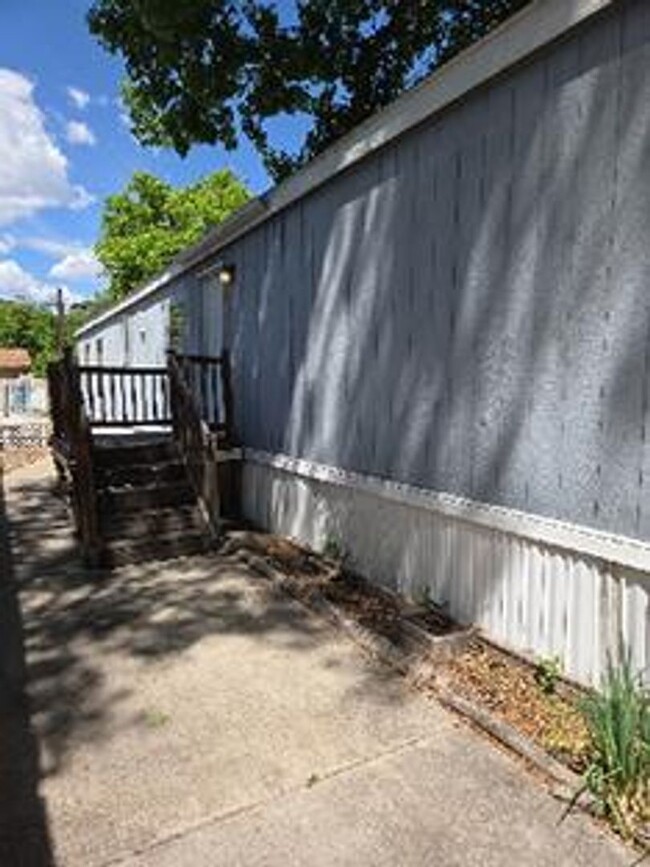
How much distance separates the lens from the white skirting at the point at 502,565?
14.5ft

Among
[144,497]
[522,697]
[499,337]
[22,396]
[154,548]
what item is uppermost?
[499,337]

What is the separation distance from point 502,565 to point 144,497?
4.53 metres

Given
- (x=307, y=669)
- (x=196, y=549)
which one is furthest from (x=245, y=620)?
(x=196, y=549)

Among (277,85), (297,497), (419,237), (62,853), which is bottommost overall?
(62,853)

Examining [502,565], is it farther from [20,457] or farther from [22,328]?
[22,328]

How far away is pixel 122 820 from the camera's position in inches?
144

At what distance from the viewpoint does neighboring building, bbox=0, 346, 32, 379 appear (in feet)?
186

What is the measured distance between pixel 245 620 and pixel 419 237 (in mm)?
3279

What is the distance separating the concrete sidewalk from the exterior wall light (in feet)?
16.9

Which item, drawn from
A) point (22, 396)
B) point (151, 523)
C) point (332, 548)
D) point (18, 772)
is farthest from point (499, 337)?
point (22, 396)

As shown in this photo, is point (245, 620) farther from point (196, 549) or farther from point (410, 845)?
point (410, 845)

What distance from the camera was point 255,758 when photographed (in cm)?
420

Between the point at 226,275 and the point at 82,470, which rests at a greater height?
the point at 226,275

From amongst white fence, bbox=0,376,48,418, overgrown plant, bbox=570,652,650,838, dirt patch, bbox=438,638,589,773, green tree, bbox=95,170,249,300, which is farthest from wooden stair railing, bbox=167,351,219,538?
green tree, bbox=95,170,249,300
